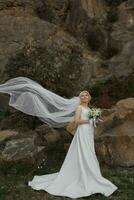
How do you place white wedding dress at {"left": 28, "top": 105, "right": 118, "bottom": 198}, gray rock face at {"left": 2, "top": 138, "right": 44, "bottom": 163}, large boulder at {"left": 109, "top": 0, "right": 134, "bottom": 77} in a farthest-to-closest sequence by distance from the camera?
large boulder at {"left": 109, "top": 0, "right": 134, "bottom": 77}, gray rock face at {"left": 2, "top": 138, "right": 44, "bottom": 163}, white wedding dress at {"left": 28, "top": 105, "right": 118, "bottom": 198}

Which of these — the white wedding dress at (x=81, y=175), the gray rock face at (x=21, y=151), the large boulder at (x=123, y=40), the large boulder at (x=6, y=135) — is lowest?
the white wedding dress at (x=81, y=175)

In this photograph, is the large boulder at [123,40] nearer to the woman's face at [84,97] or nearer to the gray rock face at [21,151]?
the gray rock face at [21,151]

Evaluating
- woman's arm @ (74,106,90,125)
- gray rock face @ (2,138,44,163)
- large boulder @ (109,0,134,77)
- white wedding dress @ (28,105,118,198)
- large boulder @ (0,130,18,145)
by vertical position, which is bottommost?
white wedding dress @ (28,105,118,198)

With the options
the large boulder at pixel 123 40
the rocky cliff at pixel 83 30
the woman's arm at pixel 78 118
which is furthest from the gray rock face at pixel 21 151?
the large boulder at pixel 123 40

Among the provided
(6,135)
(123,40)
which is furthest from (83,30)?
(6,135)

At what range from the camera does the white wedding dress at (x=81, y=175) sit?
32.9ft

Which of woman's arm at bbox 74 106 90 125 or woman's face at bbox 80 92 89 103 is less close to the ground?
woman's face at bbox 80 92 89 103

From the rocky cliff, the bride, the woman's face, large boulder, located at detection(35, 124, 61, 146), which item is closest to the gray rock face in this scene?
the bride

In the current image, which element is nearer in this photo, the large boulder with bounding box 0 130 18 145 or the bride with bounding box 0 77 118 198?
the bride with bounding box 0 77 118 198

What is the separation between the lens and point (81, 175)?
10211 mm

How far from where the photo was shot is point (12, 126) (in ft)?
51.2

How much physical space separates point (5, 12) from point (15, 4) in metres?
0.83

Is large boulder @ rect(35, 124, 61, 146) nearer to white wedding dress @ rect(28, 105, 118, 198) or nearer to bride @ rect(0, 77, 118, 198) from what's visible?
bride @ rect(0, 77, 118, 198)

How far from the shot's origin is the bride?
10.1m
